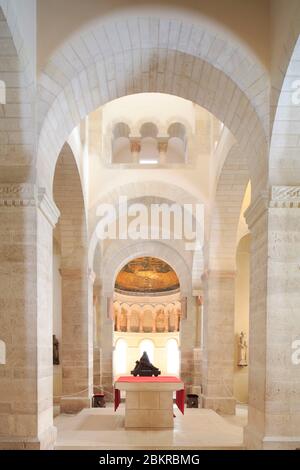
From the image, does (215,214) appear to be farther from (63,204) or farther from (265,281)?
(265,281)

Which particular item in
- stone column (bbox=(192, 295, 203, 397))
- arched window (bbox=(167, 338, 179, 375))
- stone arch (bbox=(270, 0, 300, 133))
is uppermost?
stone arch (bbox=(270, 0, 300, 133))

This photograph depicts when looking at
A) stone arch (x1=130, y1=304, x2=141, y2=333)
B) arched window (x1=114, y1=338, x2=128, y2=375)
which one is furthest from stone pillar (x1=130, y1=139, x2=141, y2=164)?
arched window (x1=114, y1=338, x2=128, y2=375)

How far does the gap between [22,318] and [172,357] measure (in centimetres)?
2052

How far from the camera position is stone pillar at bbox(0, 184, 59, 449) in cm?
593

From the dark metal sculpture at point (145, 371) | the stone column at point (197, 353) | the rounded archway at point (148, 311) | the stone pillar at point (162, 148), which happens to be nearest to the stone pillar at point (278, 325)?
the dark metal sculpture at point (145, 371)

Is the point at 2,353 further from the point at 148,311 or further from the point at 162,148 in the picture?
the point at 148,311

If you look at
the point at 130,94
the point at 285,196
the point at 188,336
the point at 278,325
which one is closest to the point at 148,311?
the point at 188,336

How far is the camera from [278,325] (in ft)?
20.4

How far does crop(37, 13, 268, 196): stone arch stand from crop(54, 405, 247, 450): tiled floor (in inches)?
170

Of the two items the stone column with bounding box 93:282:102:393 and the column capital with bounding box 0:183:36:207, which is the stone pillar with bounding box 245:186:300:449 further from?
the stone column with bounding box 93:282:102:393

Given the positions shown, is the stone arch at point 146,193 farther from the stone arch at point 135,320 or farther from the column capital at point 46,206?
the stone arch at point 135,320

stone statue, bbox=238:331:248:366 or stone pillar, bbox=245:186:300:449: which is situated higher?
stone pillar, bbox=245:186:300:449

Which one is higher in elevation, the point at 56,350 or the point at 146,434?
the point at 56,350

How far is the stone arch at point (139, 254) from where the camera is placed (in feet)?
59.8
